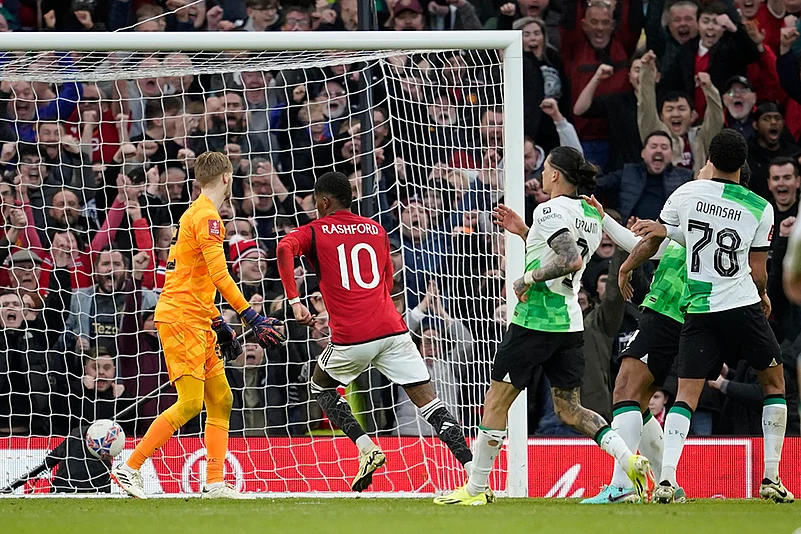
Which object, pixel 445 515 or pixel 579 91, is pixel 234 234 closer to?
pixel 579 91

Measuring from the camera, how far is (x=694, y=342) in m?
7.30

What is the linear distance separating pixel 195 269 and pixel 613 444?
288cm

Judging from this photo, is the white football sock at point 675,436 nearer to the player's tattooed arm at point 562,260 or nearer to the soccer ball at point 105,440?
the player's tattooed arm at point 562,260

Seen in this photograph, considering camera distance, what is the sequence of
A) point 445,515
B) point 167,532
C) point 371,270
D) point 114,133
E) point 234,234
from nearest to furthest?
point 167,532
point 445,515
point 371,270
point 234,234
point 114,133

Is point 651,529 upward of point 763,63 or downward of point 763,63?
downward

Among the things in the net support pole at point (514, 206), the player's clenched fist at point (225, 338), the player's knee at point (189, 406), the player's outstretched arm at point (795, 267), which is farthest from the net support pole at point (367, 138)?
the player's outstretched arm at point (795, 267)

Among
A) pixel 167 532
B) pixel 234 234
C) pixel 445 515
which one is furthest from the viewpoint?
pixel 234 234

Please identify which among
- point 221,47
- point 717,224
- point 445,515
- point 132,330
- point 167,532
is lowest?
point 132,330

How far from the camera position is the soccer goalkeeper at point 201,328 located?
7.69m

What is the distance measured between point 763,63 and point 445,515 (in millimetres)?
7156

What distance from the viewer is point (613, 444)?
6.98 m

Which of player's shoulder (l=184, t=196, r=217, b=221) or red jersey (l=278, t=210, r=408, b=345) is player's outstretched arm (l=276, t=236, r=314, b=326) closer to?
red jersey (l=278, t=210, r=408, b=345)

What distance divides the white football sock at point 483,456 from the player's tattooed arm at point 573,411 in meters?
0.40

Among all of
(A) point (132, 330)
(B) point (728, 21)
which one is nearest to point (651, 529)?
(A) point (132, 330)
